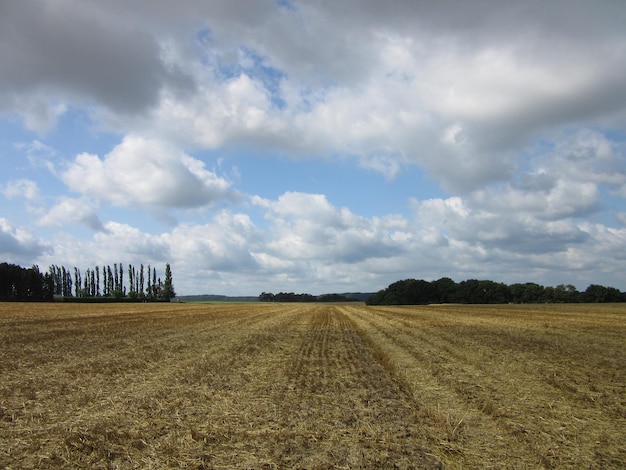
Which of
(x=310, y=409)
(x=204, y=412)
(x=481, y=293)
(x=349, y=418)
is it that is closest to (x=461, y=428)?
(x=349, y=418)

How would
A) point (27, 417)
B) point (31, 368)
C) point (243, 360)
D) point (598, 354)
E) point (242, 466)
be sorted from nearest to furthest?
1. point (242, 466)
2. point (27, 417)
3. point (31, 368)
4. point (243, 360)
5. point (598, 354)

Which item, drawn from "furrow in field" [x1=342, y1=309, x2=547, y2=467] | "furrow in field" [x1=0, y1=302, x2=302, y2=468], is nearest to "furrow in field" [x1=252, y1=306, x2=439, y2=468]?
"furrow in field" [x1=342, y1=309, x2=547, y2=467]

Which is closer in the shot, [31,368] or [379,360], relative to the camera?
[31,368]

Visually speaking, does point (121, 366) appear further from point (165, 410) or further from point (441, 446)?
point (441, 446)

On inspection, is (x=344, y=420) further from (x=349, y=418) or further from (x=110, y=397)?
(x=110, y=397)

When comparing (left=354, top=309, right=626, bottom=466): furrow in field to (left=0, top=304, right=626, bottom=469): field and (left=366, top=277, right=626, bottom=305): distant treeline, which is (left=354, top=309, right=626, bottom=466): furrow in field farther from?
(left=366, top=277, right=626, bottom=305): distant treeline

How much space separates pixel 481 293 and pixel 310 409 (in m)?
146

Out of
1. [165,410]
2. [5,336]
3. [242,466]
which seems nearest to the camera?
[242,466]

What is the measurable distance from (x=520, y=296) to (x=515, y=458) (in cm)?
15204

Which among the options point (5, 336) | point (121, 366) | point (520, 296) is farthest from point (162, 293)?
point (121, 366)

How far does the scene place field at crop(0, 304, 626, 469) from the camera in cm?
669

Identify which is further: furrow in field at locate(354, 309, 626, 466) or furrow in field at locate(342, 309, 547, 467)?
furrow in field at locate(354, 309, 626, 466)

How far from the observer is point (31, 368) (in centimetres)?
1377

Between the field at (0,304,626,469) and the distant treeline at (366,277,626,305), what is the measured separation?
12755cm
